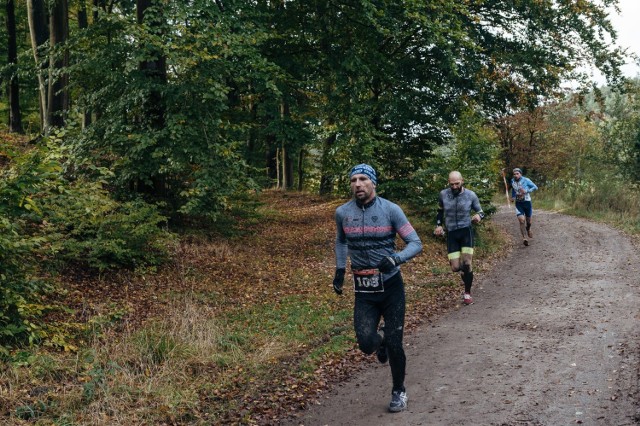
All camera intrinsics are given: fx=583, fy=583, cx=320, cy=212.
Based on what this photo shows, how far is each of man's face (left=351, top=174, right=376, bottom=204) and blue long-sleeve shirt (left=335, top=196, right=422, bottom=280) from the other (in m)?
0.09

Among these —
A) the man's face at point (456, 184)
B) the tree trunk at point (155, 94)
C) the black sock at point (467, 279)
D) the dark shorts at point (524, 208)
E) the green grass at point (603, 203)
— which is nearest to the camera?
the man's face at point (456, 184)

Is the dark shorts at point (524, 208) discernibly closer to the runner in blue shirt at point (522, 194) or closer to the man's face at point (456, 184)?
the runner in blue shirt at point (522, 194)

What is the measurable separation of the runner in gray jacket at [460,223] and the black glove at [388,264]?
5.02 metres

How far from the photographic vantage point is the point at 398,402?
5.77m

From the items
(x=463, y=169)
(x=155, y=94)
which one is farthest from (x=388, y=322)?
(x=463, y=169)

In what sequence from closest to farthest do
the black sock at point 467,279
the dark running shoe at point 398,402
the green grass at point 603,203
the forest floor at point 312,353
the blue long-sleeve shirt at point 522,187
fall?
1. the forest floor at point 312,353
2. the dark running shoe at point 398,402
3. the black sock at point 467,279
4. the blue long-sleeve shirt at point 522,187
5. the green grass at point 603,203

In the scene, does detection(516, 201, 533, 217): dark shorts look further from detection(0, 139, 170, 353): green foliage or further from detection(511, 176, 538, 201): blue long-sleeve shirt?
detection(0, 139, 170, 353): green foliage

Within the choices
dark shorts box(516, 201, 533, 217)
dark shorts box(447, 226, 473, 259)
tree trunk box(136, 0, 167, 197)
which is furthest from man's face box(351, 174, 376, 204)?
dark shorts box(516, 201, 533, 217)

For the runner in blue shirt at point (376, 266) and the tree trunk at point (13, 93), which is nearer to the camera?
the runner in blue shirt at point (376, 266)

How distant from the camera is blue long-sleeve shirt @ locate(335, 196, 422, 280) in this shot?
5809 mm

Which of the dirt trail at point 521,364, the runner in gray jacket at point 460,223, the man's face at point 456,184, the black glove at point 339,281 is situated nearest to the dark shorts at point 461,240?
the runner in gray jacket at point 460,223

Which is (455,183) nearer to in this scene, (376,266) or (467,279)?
(467,279)

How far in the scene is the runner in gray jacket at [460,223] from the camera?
10414 mm

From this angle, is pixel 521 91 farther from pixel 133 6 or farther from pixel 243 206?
pixel 133 6
